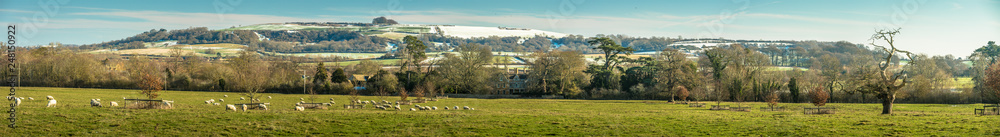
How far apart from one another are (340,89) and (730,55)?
46.1 meters

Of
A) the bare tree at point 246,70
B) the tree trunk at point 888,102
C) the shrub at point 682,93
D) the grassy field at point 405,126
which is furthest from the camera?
the bare tree at point 246,70

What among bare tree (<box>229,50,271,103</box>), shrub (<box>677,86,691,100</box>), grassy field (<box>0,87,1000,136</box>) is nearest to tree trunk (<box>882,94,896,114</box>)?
grassy field (<box>0,87,1000,136</box>)

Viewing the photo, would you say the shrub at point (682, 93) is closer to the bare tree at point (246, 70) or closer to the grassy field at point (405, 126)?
the grassy field at point (405, 126)

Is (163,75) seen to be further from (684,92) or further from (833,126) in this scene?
(833,126)

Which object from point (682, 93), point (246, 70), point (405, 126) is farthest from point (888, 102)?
point (246, 70)

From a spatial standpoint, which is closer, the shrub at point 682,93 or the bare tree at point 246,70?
the shrub at point 682,93

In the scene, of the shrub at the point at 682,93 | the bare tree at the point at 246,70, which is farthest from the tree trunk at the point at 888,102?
the bare tree at the point at 246,70

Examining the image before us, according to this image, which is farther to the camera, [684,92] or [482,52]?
[482,52]

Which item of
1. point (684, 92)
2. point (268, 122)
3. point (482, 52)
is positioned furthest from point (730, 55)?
point (268, 122)

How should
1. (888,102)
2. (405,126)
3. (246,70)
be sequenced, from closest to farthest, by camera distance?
1. (405,126)
2. (888,102)
3. (246,70)

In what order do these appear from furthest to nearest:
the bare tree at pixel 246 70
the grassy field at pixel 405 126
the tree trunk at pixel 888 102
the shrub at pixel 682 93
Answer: the bare tree at pixel 246 70 < the shrub at pixel 682 93 < the tree trunk at pixel 888 102 < the grassy field at pixel 405 126

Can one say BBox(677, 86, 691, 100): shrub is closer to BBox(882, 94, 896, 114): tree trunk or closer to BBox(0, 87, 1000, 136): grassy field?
BBox(882, 94, 896, 114): tree trunk

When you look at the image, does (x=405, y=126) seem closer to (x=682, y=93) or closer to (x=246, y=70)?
(x=682, y=93)

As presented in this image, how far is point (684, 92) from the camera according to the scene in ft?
198
